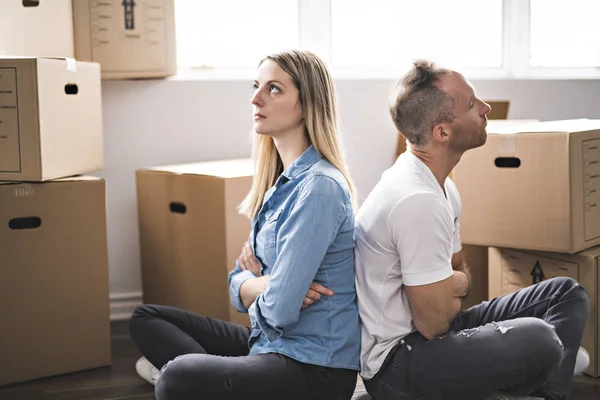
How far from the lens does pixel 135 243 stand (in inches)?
113

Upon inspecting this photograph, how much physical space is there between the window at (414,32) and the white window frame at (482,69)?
3cm

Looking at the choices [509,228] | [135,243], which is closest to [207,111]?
[135,243]

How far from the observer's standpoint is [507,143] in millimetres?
2053

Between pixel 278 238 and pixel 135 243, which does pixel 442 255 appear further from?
pixel 135 243

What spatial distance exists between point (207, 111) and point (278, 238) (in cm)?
135

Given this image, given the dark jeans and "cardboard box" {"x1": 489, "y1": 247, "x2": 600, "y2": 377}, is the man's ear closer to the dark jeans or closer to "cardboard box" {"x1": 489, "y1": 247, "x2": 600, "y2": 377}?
the dark jeans

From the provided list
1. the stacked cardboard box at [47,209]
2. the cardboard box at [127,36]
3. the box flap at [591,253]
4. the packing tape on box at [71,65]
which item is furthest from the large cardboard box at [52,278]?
the box flap at [591,253]

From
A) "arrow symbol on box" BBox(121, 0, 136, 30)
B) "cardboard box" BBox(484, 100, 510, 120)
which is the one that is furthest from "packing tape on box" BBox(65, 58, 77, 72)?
"cardboard box" BBox(484, 100, 510, 120)

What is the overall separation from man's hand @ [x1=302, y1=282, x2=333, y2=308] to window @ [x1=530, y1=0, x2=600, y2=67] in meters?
2.15

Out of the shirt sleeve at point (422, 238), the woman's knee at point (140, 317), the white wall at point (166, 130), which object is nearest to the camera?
the shirt sleeve at point (422, 238)

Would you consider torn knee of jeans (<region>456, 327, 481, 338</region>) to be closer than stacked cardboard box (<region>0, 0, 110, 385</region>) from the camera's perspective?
Answer: Yes

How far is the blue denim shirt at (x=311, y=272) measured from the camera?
1.54 meters

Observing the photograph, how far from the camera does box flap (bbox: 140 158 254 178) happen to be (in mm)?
2371

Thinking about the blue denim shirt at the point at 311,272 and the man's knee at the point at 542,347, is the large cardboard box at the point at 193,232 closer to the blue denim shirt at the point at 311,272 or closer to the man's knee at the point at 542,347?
the blue denim shirt at the point at 311,272
